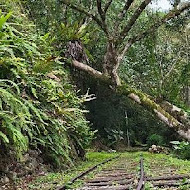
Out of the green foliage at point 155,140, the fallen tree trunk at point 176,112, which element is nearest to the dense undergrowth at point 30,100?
the fallen tree trunk at point 176,112

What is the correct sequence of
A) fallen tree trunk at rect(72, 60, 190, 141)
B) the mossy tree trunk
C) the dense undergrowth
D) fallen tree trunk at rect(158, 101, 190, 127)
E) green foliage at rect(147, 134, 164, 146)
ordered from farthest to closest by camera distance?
green foliage at rect(147, 134, 164, 146) → fallen tree trunk at rect(158, 101, 190, 127) → fallen tree trunk at rect(72, 60, 190, 141) → the mossy tree trunk → the dense undergrowth

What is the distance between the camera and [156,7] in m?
16.6

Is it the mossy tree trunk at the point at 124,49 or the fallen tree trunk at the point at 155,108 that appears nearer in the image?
the mossy tree trunk at the point at 124,49

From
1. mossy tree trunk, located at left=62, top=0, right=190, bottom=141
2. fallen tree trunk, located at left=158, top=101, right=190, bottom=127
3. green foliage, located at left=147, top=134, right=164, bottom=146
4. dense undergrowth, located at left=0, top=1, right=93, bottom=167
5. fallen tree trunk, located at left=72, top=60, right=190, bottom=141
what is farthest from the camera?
green foliage, located at left=147, top=134, right=164, bottom=146

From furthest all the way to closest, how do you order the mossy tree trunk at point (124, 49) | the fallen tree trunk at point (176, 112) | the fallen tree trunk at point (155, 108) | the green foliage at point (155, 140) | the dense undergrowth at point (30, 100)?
1. the green foliage at point (155, 140)
2. the fallen tree trunk at point (176, 112)
3. the fallen tree trunk at point (155, 108)
4. the mossy tree trunk at point (124, 49)
5. the dense undergrowth at point (30, 100)

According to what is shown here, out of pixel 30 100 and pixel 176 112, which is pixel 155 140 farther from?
pixel 30 100

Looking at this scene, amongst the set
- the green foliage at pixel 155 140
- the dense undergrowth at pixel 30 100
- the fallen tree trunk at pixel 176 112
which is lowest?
the green foliage at pixel 155 140

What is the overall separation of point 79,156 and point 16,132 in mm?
6738

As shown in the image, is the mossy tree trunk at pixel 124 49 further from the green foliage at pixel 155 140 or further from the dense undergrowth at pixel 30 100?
the green foliage at pixel 155 140

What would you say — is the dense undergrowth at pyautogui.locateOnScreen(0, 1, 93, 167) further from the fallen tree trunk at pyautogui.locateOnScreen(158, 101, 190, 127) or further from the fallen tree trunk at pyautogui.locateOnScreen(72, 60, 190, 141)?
the fallen tree trunk at pyautogui.locateOnScreen(158, 101, 190, 127)

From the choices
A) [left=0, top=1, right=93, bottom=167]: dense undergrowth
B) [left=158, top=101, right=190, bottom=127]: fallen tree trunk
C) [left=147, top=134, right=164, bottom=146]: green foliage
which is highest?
[left=0, top=1, right=93, bottom=167]: dense undergrowth

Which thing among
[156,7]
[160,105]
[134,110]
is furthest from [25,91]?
[134,110]

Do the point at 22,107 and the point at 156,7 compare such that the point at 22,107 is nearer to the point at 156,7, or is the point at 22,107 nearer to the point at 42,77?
the point at 42,77

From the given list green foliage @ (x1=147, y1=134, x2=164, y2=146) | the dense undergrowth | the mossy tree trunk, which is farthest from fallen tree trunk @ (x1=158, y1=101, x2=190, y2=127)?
green foliage @ (x1=147, y1=134, x2=164, y2=146)
